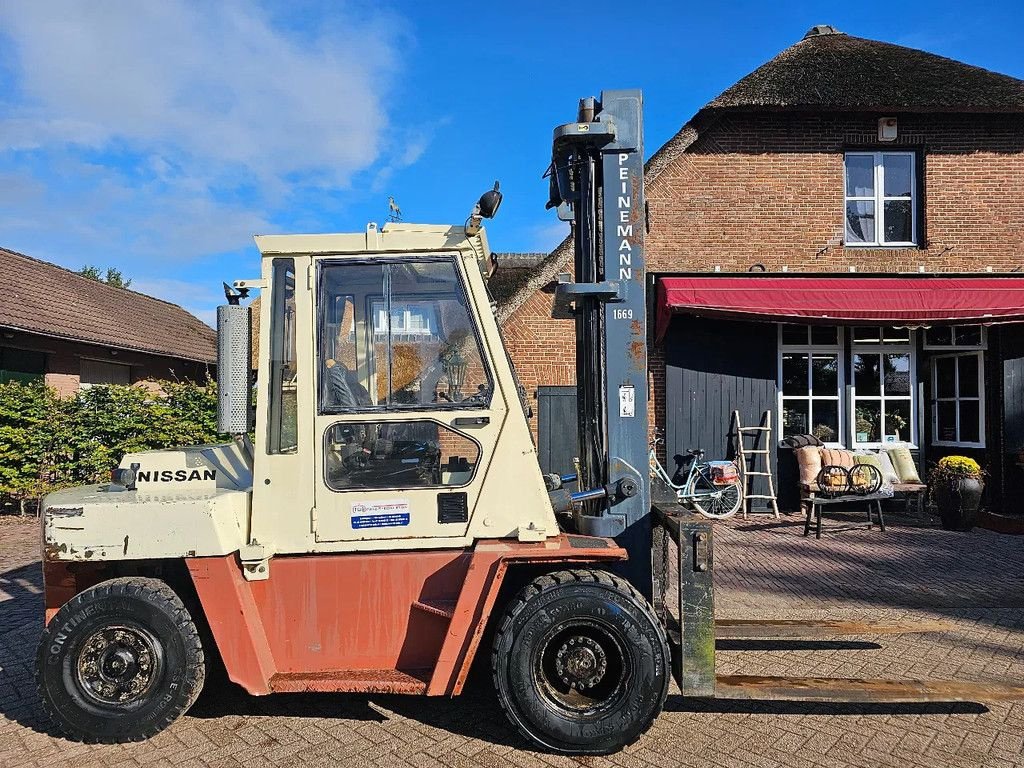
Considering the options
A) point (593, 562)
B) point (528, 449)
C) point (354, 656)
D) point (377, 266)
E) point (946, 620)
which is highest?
point (377, 266)

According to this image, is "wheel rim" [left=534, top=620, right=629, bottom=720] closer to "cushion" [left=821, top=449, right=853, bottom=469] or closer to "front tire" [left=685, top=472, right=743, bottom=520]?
"front tire" [left=685, top=472, right=743, bottom=520]

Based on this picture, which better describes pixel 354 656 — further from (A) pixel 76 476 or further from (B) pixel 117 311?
(B) pixel 117 311

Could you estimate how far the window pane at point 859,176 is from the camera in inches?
470

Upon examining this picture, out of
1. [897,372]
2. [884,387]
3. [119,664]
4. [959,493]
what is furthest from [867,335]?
[119,664]

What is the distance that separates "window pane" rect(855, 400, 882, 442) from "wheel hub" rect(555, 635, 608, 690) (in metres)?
9.65

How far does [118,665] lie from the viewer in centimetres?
369

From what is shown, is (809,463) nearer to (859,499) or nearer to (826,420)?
(826,420)

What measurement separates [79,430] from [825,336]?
40.5ft

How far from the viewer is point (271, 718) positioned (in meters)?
4.07

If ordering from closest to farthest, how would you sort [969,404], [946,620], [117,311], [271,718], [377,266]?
[377,266]
[271,718]
[946,620]
[969,404]
[117,311]

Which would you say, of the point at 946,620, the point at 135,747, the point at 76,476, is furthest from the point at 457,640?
the point at 76,476

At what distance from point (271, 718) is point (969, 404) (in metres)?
11.8

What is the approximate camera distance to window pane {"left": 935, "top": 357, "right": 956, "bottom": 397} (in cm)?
1182

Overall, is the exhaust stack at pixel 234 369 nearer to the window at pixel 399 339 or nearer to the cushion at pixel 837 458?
the window at pixel 399 339
